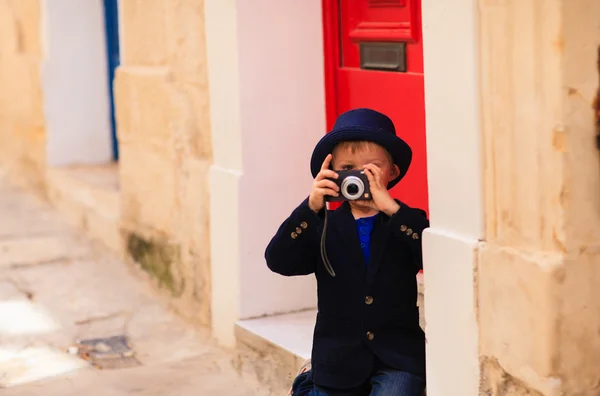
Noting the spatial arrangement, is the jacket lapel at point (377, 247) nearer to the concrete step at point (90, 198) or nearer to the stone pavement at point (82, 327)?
the stone pavement at point (82, 327)

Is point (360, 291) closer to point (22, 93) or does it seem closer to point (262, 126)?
point (262, 126)

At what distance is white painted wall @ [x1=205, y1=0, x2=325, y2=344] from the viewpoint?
3.96m

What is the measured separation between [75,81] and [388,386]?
4552 millimetres

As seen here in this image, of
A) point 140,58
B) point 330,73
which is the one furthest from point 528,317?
point 140,58

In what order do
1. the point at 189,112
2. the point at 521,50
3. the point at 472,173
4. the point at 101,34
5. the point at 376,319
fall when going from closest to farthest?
the point at 521,50, the point at 472,173, the point at 376,319, the point at 189,112, the point at 101,34

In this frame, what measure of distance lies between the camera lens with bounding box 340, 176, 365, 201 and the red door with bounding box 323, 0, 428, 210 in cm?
78

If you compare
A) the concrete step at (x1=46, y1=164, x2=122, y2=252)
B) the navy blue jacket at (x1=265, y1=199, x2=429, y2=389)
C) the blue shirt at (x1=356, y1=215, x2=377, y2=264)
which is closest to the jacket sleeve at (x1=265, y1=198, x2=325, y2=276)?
the navy blue jacket at (x1=265, y1=199, x2=429, y2=389)

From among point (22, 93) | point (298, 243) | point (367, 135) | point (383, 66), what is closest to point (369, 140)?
point (367, 135)

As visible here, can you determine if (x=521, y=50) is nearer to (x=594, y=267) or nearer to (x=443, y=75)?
(x=443, y=75)

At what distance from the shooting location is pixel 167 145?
15.5 ft

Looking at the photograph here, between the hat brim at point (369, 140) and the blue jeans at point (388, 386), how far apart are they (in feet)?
1.76

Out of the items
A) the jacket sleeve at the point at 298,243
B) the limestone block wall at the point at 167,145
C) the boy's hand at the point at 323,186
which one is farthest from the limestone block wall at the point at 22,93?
the boy's hand at the point at 323,186

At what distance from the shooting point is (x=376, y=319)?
286cm

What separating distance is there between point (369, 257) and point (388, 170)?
235 mm
